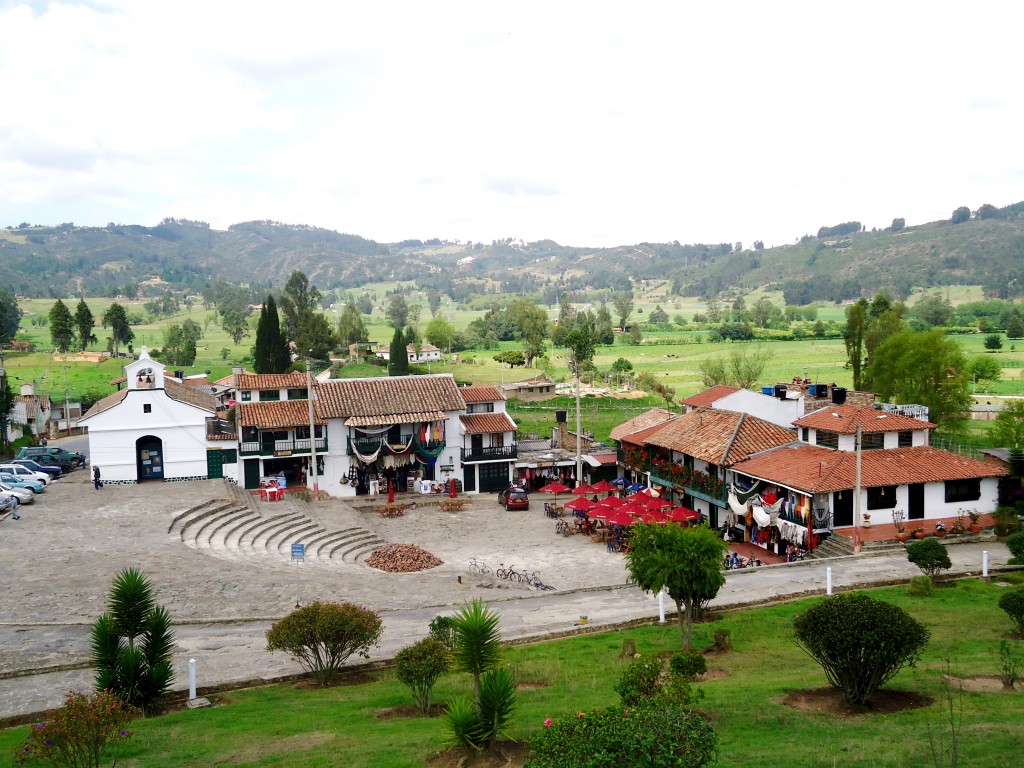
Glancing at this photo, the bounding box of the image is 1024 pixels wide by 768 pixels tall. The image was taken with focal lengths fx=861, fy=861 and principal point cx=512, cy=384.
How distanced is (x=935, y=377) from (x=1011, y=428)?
812 centimetres

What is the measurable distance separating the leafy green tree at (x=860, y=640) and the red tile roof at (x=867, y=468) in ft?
48.6

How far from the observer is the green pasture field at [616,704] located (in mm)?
10312

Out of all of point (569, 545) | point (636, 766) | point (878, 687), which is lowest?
point (569, 545)

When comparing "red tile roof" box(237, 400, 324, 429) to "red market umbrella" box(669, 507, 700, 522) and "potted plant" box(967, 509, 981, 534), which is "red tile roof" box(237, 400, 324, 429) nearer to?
"red market umbrella" box(669, 507, 700, 522)

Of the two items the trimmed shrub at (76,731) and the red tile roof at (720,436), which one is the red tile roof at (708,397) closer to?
the red tile roof at (720,436)

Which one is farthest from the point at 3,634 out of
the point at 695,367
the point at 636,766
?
the point at 695,367

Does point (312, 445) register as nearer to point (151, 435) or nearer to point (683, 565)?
point (151, 435)

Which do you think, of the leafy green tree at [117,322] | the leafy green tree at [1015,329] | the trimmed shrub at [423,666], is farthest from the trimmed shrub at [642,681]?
the leafy green tree at [1015,329]

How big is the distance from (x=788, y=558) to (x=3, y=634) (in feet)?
69.0

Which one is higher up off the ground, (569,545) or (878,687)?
(878,687)

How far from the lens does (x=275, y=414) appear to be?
37.4 m

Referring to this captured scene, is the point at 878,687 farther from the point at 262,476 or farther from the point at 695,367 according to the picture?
the point at 695,367

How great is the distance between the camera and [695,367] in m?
94.8

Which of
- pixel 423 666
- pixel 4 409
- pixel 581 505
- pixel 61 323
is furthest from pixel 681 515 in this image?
pixel 61 323
